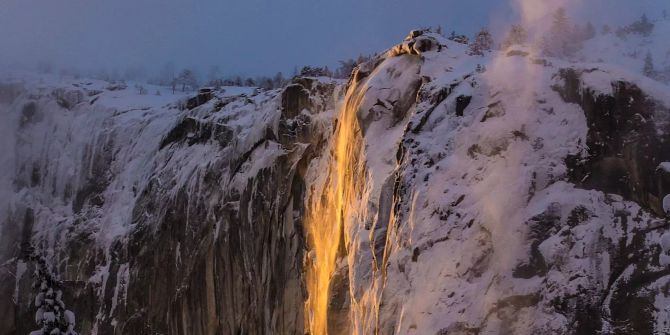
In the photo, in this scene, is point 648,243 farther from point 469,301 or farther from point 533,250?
point 469,301

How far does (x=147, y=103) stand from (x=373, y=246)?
37178 millimetres

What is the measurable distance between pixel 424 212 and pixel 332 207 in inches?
334

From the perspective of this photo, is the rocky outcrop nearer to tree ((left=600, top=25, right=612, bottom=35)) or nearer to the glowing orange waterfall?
the glowing orange waterfall

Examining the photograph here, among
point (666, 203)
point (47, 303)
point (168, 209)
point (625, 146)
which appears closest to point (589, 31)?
point (168, 209)

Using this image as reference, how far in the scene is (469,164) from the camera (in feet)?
56.3

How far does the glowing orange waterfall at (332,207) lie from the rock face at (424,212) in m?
0.29

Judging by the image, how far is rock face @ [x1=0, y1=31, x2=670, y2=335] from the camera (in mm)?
14688

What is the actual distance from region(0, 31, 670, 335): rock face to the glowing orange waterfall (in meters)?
0.29

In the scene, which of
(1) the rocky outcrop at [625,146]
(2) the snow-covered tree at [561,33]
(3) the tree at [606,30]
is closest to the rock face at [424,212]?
(1) the rocky outcrop at [625,146]

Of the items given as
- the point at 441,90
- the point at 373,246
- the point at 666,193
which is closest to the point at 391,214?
the point at 373,246

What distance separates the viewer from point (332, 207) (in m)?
25.1

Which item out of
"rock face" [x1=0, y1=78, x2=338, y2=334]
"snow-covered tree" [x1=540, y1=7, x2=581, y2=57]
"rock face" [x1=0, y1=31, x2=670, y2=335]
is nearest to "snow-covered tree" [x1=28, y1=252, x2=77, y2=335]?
"rock face" [x1=0, y1=31, x2=670, y2=335]

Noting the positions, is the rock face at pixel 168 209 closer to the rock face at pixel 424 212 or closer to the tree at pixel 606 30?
the rock face at pixel 424 212

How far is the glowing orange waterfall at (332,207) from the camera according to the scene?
21.7 meters
